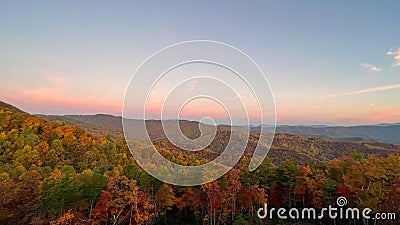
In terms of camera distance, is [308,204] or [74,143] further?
[74,143]

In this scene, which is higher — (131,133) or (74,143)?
(131,133)

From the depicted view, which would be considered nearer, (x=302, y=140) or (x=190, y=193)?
(x=190, y=193)

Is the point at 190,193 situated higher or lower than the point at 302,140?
lower

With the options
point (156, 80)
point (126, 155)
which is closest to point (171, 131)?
point (156, 80)

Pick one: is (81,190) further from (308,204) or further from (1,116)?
(1,116)

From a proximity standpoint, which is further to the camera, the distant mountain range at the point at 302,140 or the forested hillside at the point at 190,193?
the forested hillside at the point at 190,193

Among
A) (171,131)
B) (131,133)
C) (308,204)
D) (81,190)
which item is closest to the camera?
(131,133)

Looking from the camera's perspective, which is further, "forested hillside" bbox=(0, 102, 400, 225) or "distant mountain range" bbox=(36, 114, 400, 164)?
"forested hillside" bbox=(0, 102, 400, 225)

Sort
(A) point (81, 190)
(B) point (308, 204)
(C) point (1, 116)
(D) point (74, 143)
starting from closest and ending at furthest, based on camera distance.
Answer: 1. (A) point (81, 190)
2. (B) point (308, 204)
3. (D) point (74, 143)
4. (C) point (1, 116)

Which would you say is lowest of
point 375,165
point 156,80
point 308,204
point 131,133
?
point 308,204

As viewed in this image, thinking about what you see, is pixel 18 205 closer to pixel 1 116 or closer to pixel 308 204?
pixel 308 204
